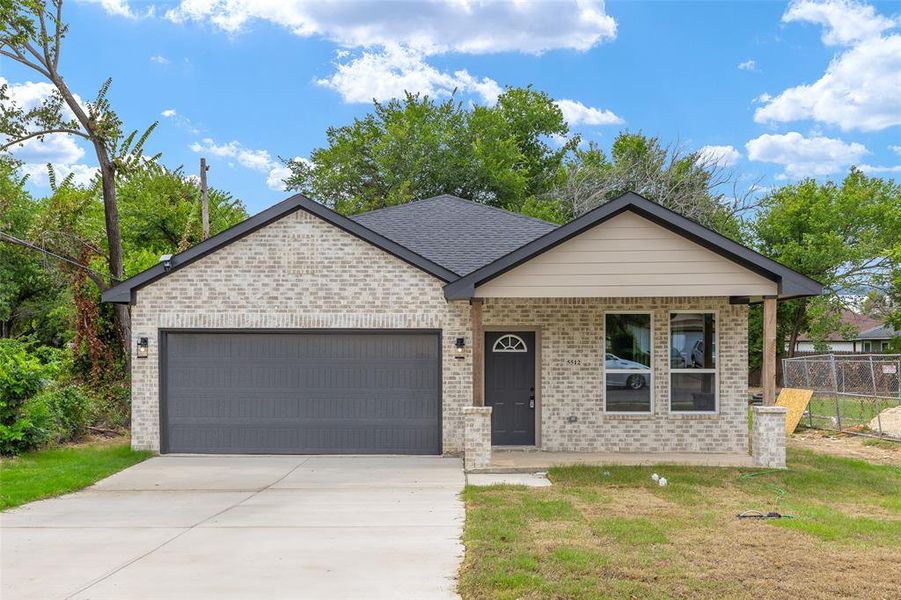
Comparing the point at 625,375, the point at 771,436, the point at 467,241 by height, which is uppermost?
the point at 467,241

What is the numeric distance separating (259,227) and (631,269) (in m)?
6.36

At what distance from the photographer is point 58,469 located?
1105cm

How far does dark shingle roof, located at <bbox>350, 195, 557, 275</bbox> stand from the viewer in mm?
14250

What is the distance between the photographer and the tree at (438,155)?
3444cm

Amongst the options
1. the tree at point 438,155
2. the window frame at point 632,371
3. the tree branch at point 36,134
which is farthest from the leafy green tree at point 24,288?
the window frame at point 632,371

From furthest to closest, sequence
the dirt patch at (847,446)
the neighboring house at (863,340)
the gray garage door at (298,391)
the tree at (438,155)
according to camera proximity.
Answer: the neighboring house at (863,340), the tree at (438,155), the dirt patch at (847,446), the gray garage door at (298,391)

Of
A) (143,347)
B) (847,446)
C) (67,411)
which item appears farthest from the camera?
(847,446)

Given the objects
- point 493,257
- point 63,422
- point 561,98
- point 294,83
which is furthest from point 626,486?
point 561,98

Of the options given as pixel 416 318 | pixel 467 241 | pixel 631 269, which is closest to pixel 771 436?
pixel 631 269

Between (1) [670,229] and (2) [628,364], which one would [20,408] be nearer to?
(2) [628,364]

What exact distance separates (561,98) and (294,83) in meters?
21.5

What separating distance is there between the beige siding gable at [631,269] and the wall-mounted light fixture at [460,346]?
62.4 inches

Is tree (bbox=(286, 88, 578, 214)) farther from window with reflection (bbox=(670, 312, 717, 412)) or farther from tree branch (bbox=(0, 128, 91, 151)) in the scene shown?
window with reflection (bbox=(670, 312, 717, 412))

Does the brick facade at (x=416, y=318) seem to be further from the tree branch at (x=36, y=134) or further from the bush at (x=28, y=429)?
the tree branch at (x=36, y=134)
